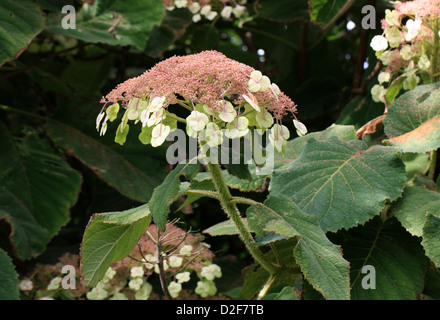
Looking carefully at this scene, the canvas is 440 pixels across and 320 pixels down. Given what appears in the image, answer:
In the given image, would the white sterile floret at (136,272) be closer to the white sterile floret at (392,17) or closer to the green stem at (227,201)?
the green stem at (227,201)

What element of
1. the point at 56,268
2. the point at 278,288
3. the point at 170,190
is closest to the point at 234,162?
the point at 170,190

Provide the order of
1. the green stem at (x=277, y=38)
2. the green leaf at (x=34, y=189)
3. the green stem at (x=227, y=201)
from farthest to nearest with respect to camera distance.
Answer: the green stem at (x=277, y=38), the green leaf at (x=34, y=189), the green stem at (x=227, y=201)

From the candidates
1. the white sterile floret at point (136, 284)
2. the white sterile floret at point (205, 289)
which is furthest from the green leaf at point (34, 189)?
the white sterile floret at point (205, 289)

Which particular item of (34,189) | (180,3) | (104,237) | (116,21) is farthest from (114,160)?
(104,237)

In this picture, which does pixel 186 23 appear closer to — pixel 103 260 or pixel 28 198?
pixel 28 198

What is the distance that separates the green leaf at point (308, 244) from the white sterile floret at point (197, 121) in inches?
7.1

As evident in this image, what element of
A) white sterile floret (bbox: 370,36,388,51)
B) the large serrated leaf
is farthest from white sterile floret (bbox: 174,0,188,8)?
white sterile floret (bbox: 370,36,388,51)

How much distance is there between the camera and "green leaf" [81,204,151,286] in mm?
816

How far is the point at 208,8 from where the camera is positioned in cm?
161

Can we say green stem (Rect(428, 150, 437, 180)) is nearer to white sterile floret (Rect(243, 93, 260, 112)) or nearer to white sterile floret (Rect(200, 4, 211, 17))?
white sterile floret (Rect(243, 93, 260, 112))

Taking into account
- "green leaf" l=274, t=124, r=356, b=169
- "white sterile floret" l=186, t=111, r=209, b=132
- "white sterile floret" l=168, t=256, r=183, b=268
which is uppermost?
"green leaf" l=274, t=124, r=356, b=169

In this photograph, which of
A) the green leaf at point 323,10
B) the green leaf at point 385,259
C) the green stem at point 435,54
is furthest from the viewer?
the green leaf at point 323,10

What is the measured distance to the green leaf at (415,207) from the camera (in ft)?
2.93

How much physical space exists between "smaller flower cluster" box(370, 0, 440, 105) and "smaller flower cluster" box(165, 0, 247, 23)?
59 centimetres
